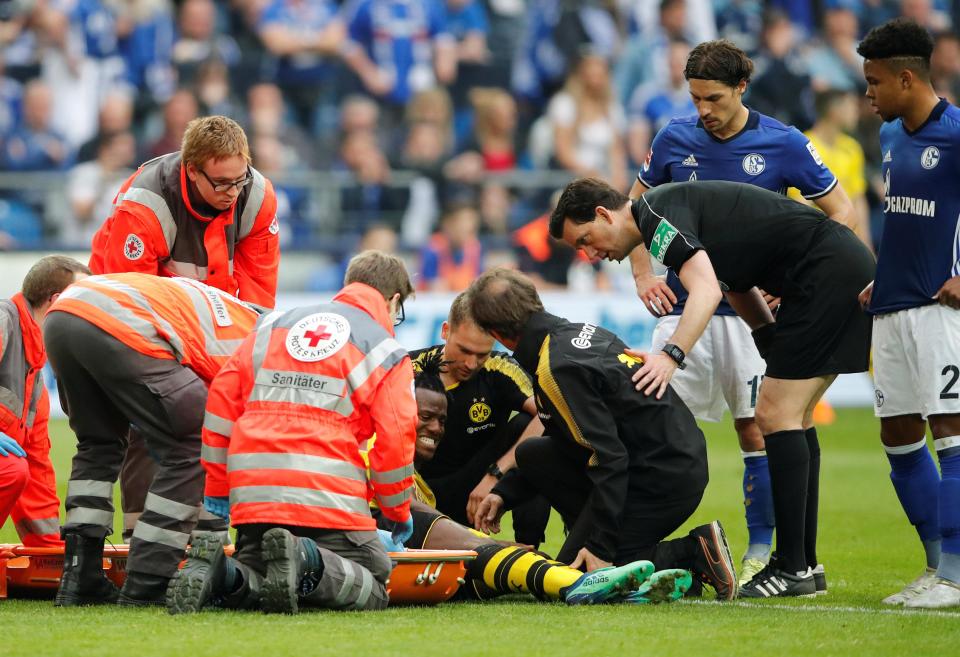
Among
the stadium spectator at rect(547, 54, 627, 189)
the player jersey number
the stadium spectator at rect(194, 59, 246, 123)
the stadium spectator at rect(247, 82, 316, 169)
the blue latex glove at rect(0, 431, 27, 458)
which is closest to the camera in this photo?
the player jersey number

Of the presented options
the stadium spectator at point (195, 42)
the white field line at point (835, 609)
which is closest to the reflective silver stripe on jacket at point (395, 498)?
the white field line at point (835, 609)

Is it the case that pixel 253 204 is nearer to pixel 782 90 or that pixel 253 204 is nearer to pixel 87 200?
pixel 87 200

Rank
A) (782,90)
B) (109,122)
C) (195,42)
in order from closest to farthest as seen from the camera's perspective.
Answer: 1. (109,122)
2. (195,42)
3. (782,90)

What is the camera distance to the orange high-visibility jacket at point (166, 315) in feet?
18.1

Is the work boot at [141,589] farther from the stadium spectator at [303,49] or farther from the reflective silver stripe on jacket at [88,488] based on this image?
the stadium spectator at [303,49]

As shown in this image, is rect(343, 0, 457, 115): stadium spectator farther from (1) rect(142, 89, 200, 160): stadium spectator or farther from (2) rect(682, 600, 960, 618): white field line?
(2) rect(682, 600, 960, 618): white field line

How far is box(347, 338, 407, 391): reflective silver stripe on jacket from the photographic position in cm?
523

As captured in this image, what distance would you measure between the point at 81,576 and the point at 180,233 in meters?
1.78

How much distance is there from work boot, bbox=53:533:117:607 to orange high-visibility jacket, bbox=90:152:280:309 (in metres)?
1.45

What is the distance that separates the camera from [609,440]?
579 cm

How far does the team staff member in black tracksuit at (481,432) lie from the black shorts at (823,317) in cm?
140

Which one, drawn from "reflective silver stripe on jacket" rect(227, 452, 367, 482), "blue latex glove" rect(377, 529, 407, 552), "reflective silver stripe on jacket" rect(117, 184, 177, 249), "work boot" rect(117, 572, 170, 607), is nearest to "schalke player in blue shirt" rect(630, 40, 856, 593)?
"blue latex glove" rect(377, 529, 407, 552)

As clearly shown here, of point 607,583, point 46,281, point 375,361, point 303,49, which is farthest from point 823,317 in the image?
point 303,49

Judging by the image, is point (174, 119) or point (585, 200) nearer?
point (585, 200)
